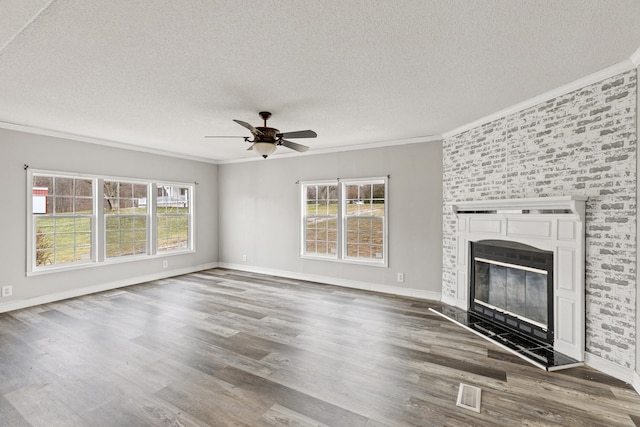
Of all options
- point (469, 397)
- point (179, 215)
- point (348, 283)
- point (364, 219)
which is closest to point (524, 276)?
point (469, 397)

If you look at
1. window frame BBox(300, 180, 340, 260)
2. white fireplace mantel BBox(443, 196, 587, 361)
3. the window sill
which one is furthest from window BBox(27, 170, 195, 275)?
white fireplace mantel BBox(443, 196, 587, 361)

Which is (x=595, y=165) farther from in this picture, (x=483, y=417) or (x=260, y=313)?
(x=260, y=313)

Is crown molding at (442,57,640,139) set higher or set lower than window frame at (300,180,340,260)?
higher

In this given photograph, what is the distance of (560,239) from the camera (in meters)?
3.15

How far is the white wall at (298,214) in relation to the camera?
514 cm

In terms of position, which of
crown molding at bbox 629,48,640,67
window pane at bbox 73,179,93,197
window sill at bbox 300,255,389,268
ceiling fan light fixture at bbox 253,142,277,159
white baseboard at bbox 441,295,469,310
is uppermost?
crown molding at bbox 629,48,640,67

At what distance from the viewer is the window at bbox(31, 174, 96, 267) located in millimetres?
4863

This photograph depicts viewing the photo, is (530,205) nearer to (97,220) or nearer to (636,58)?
(636,58)

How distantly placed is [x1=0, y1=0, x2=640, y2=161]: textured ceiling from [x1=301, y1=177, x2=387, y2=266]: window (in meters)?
1.91

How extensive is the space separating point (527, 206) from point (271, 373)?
131 inches

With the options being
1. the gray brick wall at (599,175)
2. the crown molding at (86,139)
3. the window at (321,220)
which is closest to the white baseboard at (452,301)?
the gray brick wall at (599,175)

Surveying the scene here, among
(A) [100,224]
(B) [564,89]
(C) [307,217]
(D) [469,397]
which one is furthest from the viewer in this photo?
(C) [307,217]

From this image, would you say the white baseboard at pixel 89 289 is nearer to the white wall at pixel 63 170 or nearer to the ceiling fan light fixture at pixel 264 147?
the white wall at pixel 63 170

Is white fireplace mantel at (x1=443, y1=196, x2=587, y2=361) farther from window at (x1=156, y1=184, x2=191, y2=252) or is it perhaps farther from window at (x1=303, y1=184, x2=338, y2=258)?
window at (x1=156, y1=184, x2=191, y2=252)
